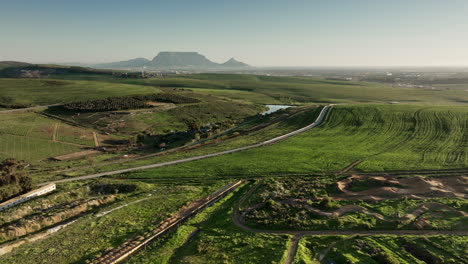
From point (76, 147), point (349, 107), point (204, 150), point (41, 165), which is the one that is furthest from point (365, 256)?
point (349, 107)

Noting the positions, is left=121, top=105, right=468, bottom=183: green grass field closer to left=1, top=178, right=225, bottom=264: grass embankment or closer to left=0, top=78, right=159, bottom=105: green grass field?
left=1, top=178, right=225, bottom=264: grass embankment

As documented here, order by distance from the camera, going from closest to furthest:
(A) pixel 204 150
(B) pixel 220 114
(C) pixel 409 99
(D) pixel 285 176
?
(D) pixel 285 176 → (A) pixel 204 150 → (B) pixel 220 114 → (C) pixel 409 99

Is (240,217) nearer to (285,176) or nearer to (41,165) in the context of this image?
(285,176)

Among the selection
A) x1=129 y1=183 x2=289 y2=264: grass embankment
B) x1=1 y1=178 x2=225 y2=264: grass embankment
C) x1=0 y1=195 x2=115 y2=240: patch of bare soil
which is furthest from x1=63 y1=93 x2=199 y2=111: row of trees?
x1=129 y1=183 x2=289 y2=264: grass embankment

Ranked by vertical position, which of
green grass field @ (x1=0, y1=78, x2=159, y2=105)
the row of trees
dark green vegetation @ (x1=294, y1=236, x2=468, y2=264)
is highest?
green grass field @ (x1=0, y1=78, x2=159, y2=105)

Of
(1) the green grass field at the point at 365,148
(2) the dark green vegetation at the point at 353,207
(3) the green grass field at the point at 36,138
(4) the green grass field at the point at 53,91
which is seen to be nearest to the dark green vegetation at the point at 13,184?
(1) the green grass field at the point at 365,148

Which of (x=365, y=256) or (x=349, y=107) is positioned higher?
(x=349, y=107)

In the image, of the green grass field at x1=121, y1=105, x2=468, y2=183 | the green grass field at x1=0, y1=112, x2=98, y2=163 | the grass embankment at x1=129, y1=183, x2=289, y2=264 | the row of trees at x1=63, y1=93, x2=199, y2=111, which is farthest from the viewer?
the row of trees at x1=63, y1=93, x2=199, y2=111
